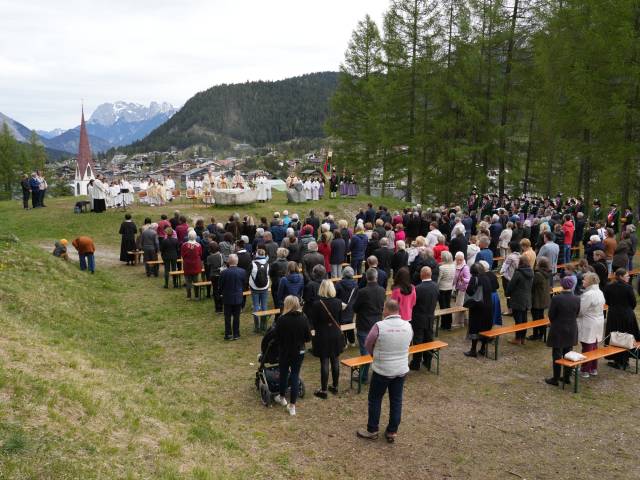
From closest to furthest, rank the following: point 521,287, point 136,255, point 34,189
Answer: point 521,287, point 136,255, point 34,189

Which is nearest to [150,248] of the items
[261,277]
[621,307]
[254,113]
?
[261,277]

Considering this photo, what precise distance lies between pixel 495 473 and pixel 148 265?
12484 mm

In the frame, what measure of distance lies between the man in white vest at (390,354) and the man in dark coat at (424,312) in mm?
2485

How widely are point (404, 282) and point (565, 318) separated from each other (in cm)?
267

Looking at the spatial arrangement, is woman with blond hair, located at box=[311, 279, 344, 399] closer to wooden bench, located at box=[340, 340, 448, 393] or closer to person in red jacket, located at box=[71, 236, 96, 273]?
wooden bench, located at box=[340, 340, 448, 393]

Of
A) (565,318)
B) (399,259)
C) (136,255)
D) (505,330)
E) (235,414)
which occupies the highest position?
(399,259)

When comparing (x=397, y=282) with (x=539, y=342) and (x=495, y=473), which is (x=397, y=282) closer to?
(x=495, y=473)

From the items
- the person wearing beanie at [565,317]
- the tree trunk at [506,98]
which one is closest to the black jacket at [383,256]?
the person wearing beanie at [565,317]

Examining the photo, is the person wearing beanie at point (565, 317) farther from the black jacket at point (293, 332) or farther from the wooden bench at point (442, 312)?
the black jacket at point (293, 332)

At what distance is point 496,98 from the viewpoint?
2680 cm

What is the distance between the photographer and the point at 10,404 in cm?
537

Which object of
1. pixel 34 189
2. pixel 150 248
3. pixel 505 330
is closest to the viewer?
pixel 505 330

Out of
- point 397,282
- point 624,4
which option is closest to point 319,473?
point 397,282

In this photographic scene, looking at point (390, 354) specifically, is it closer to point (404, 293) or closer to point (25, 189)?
point (404, 293)
